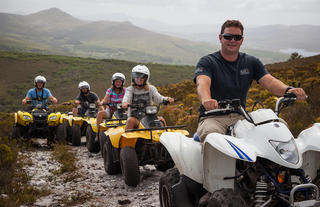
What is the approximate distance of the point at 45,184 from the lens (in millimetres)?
6773

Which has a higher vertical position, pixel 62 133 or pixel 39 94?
pixel 39 94

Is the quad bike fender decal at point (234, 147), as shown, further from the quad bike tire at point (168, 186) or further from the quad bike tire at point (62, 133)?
the quad bike tire at point (62, 133)

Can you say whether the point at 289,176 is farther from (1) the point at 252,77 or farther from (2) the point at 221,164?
(1) the point at 252,77

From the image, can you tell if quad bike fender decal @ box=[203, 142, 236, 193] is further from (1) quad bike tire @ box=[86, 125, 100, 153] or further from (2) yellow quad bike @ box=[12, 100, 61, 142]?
(2) yellow quad bike @ box=[12, 100, 61, 142]

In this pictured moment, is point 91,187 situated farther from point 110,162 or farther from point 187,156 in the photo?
point 187,156

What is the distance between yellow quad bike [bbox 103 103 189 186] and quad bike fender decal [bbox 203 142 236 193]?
2998 mm

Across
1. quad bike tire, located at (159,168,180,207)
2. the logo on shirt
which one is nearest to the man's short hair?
the logo on shirt

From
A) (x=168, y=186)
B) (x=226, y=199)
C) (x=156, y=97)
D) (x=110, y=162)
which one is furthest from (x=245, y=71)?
(x=110, y=162)

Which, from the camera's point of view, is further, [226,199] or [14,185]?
[14,185]

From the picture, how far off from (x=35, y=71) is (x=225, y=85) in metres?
71.2

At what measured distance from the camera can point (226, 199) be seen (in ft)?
9.54

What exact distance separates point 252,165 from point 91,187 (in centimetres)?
426

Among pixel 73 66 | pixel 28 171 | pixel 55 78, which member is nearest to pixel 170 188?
pixel 28 171

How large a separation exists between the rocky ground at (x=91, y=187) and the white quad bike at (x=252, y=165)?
2.01 metres
